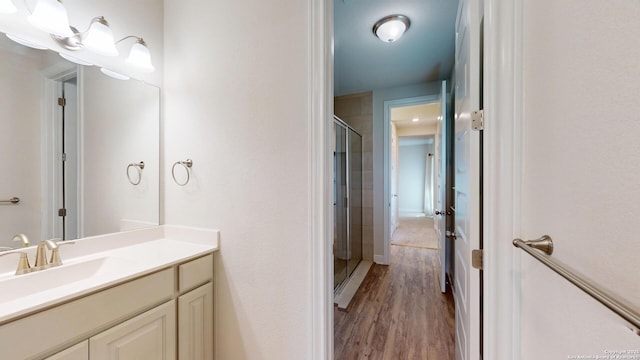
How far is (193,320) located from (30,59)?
1.52 meters

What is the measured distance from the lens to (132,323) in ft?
3.34

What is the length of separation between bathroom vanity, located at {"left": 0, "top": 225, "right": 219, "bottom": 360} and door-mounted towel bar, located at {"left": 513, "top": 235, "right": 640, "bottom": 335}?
1454 mm

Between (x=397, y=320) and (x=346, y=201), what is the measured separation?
1455mm

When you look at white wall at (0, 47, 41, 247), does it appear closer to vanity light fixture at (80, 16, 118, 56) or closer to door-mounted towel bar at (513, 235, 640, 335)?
vanity light fixture at (80, 16, 118, 56)

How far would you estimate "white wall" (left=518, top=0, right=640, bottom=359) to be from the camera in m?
0.43

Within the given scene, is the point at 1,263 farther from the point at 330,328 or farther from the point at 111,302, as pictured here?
the point at 330,328

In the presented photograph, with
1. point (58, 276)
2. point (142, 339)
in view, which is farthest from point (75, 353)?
point (58, 276)

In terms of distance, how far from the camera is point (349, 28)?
204cm

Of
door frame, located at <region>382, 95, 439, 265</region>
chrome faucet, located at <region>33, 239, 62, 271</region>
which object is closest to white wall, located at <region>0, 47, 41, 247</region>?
chrome faucet, located at <region>33, 239, 62, 271</region>

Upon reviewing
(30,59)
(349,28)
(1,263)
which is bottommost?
(1,263)

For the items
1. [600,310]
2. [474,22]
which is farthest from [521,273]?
[474,22]

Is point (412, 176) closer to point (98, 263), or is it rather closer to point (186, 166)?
point (186, 166)

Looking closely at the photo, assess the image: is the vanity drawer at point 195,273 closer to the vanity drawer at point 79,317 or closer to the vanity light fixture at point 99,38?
the vanity drawer at point 79,317

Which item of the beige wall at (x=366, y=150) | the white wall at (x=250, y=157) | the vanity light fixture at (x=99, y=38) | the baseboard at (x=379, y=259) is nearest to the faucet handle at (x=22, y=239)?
the white wall at (x=250, y=157)
